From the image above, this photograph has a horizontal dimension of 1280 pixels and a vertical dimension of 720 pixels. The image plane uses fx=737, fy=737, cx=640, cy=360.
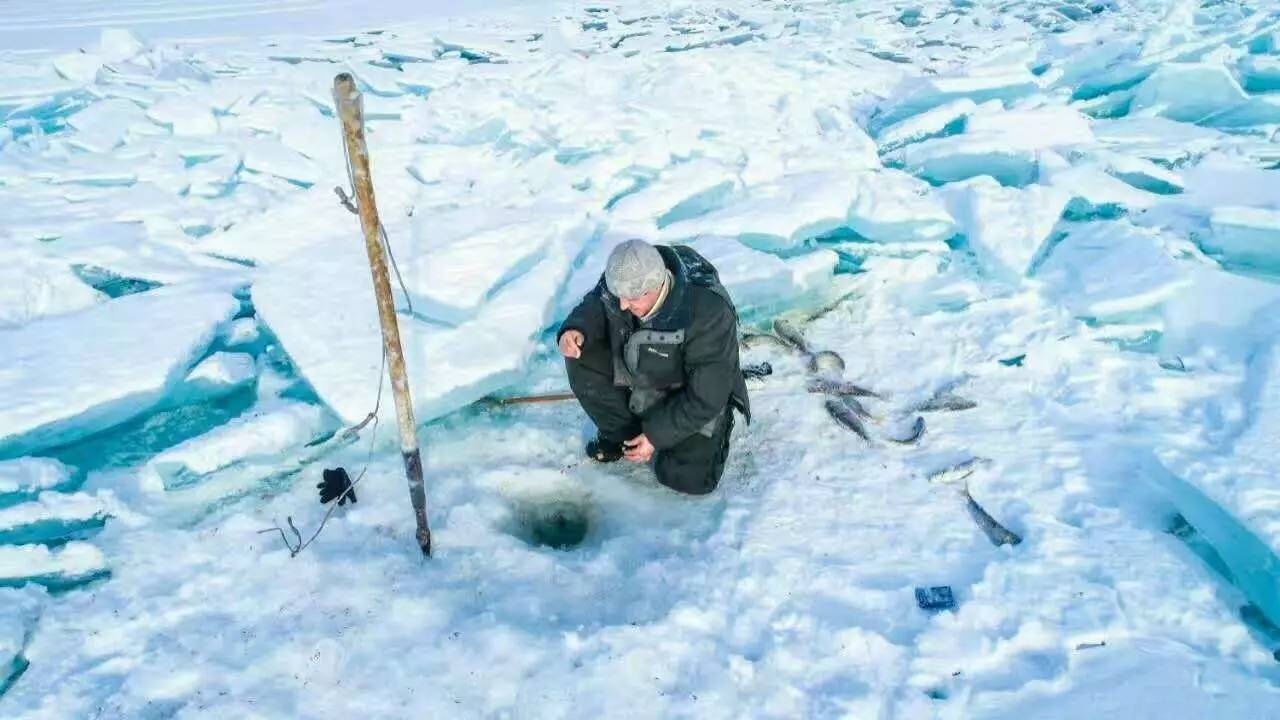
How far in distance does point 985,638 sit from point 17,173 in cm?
657

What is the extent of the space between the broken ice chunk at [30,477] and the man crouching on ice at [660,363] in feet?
6.30

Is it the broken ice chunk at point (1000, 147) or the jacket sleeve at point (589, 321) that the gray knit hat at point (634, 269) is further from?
the broken ice chunk at point (1000, 147)

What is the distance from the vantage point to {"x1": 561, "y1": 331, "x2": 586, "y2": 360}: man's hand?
269 centimetres

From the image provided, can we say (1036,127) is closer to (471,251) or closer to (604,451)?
(471,251)

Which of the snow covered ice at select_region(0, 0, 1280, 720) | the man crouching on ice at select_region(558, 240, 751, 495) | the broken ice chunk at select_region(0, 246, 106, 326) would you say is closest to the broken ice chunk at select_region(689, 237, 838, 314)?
the snow covered ice at select_region(0, 0, 1280, 720)

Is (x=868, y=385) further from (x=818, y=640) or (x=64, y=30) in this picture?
(x=64, y=30)

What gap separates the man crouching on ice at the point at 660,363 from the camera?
2461 millimetres

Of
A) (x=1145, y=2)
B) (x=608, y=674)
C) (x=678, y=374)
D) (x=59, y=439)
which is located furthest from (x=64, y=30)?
(x=1145, y=2)

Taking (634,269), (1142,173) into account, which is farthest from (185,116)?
(1142,173)

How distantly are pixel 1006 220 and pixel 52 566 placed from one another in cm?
464

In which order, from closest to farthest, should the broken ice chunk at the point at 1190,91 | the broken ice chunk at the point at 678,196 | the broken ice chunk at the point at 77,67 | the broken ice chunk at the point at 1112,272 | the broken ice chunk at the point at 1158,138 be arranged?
the broken ice chunk at the point at 1112,272
the broken ice chunk at the point at 678,196
the broken ice chunk at the point at 1158,138
the broken ice chunk at the point at 1190,91
the broken ice chunk at the point at 77,67

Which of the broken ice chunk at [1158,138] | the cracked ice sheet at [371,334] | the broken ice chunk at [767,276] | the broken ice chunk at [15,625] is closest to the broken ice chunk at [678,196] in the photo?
the broken ice chunk at [767,276]

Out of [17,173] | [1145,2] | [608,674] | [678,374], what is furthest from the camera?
[1145,2]

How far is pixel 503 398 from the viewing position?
3229 millimetres
